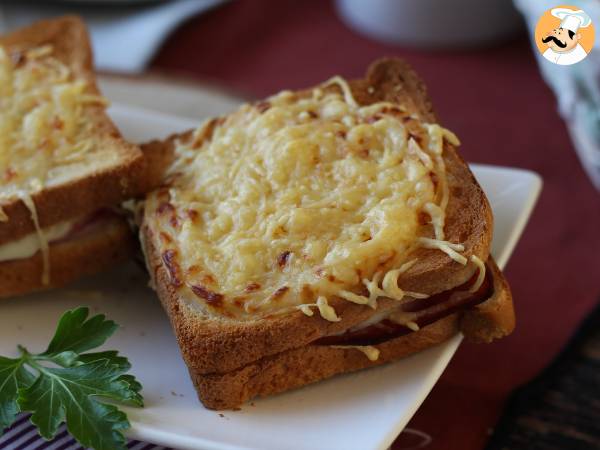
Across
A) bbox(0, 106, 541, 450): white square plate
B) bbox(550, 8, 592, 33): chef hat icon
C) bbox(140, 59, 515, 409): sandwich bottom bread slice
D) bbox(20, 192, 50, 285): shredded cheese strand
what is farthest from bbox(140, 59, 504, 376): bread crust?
bbox(550, 8, 592, 33): chef hat icon

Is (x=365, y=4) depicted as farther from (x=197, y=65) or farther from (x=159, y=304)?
(x=159, y=304)

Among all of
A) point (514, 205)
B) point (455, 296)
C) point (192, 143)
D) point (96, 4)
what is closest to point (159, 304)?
point (192, 143)

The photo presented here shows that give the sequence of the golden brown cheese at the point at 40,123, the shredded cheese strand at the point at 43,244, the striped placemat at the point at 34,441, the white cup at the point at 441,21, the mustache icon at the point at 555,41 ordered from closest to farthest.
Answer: the striped placemat at the point at 34,441, the shredded cheese strand at the point at 43,244, the golden brown cheese at the point at 40,123, the mustache icon at the point at 555,41, the white cup at the point at 441,21

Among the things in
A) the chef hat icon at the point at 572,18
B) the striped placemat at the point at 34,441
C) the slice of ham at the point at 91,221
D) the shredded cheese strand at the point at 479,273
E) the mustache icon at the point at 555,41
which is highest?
the chef hat icon at the point at 572,18

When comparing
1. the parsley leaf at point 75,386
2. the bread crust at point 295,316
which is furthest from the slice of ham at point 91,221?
the parsley leaf at point 75,386

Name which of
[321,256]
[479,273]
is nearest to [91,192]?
[321,256]

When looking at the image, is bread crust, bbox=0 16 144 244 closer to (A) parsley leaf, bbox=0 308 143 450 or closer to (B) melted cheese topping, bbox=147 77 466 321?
(B) melted cheese topping, bbox=147 77 466 321

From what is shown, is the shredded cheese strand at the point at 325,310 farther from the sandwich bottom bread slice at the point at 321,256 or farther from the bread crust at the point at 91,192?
the bread crust at the point at 91,192
